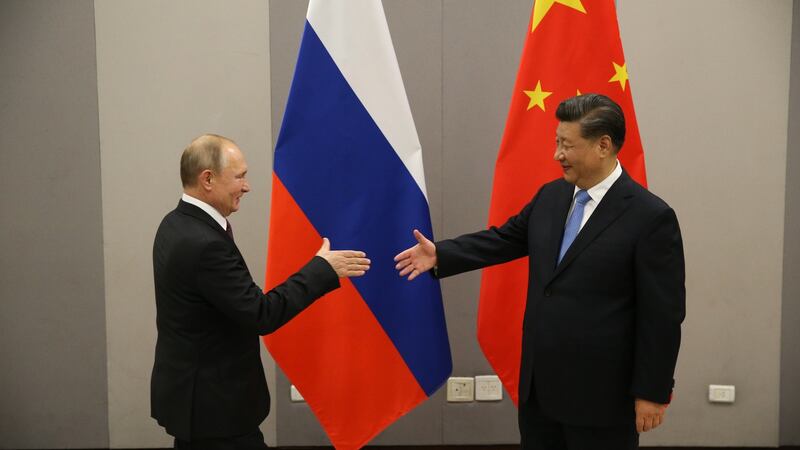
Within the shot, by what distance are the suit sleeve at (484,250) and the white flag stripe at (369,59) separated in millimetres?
255

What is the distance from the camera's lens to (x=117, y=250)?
3078 mm

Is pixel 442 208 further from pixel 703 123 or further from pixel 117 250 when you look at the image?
pixel 117 250

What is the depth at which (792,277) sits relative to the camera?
3160mm

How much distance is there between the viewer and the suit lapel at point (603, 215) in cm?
186

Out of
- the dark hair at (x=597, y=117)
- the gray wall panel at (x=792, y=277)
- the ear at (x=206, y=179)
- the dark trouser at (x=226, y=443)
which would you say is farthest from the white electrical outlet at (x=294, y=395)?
the gray wall panel at (x=792, y=277)

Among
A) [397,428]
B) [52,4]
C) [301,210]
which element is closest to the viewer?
[301,210]

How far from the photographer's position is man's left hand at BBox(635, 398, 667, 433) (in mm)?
1821

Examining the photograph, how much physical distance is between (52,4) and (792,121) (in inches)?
129

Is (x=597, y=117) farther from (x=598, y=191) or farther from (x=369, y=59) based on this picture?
(x=369, y=59)

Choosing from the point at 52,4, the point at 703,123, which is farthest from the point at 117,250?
the point at 703,123

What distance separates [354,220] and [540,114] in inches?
29.5

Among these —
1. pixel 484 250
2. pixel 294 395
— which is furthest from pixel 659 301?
pixel 294 395

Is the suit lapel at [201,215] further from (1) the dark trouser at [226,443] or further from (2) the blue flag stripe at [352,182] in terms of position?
(1) the dark trouser at [226,443]

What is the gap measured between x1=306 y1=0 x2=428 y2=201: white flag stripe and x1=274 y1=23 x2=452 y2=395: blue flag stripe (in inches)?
1.0
